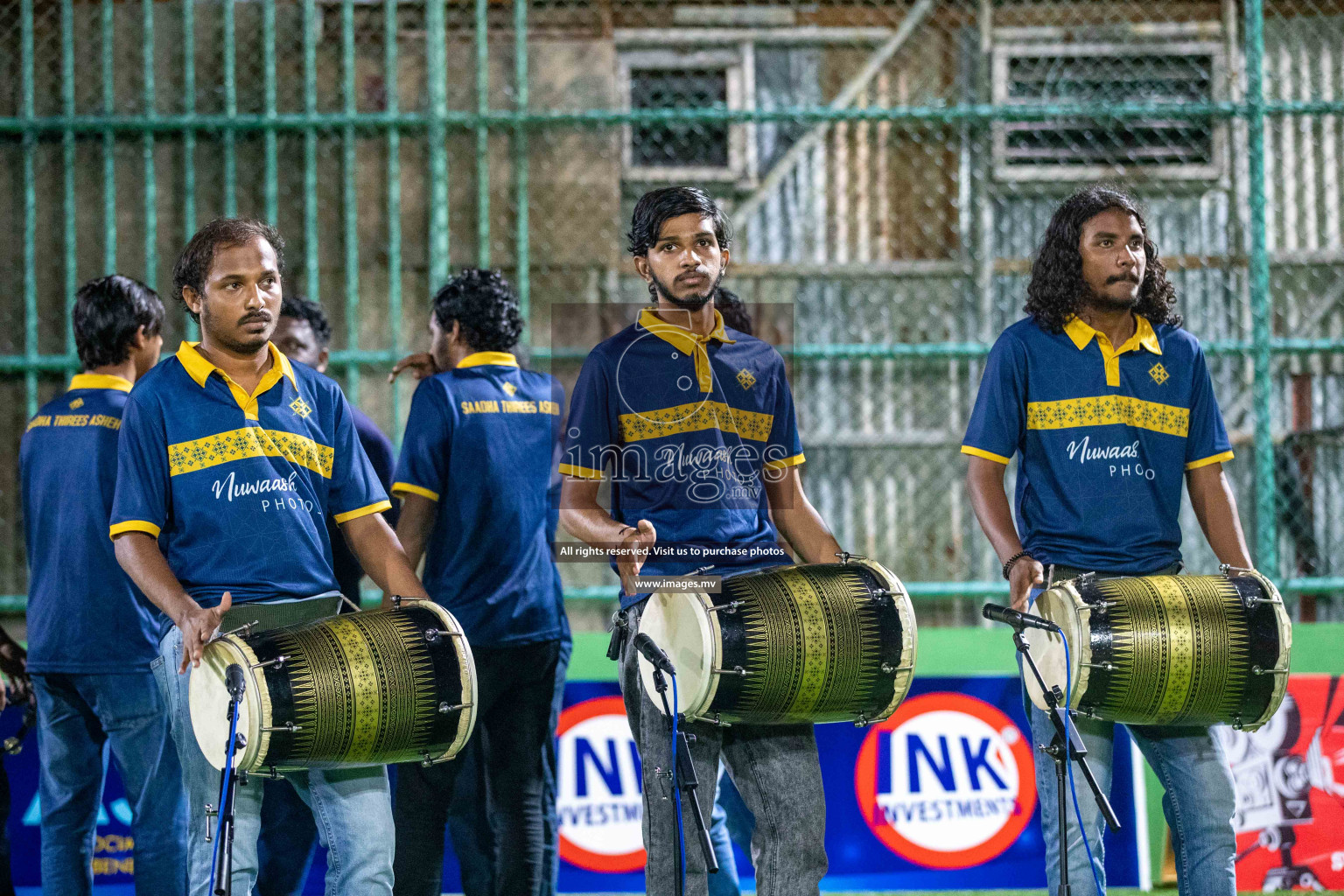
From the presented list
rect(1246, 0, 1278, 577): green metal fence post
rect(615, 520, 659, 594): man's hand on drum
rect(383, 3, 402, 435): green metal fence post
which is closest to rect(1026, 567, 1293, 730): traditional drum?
rect(615, 520, 659, 594): man's hand on drum

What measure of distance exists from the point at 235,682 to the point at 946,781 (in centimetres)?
324

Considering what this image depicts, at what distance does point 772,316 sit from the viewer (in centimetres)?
430

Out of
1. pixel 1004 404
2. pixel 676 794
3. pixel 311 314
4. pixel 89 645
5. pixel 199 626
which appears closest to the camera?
pixel 199 626

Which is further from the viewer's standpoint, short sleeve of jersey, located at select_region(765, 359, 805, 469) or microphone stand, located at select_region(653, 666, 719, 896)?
short sleeve of jersey, located at select_region(765, 359, 805, 469)

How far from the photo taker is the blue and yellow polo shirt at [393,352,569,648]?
425cm

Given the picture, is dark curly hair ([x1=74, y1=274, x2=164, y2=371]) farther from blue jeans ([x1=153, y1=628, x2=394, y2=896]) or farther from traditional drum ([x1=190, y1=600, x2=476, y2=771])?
traditional drum ([x1=190, y1=600, x2=476, y2=771])

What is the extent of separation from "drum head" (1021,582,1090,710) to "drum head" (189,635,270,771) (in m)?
1.87

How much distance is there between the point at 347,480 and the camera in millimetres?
3521

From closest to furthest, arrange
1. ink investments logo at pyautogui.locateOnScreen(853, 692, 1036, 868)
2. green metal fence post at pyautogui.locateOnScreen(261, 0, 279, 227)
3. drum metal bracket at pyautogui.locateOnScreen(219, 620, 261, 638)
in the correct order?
drum metal bracket at pyautogui.locateOnScreen(219, 620, 261, 638), ink investments logo at pyautogui.locateOnScreen(853, 692, 1036, 868), green metal fence post at pyautogui.locateOnScreen(261, 0, 279, 227)

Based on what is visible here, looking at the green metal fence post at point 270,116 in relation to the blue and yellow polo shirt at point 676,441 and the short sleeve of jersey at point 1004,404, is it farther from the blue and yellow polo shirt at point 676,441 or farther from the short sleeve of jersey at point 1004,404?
the short sleeve of jersey at point 1004,404

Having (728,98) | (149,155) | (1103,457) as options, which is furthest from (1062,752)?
(728,98)

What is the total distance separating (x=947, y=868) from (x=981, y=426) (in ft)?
7.68

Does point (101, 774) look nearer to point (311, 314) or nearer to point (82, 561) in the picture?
point (82, 561)

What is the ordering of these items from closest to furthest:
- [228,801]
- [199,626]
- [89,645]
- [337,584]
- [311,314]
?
[228,801] < [199,626] < [337,584] < [89,645] < [311,314]
